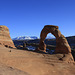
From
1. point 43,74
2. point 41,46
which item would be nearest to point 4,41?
point 41,46

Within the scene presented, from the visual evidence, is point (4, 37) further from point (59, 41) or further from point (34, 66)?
point (34, 66)

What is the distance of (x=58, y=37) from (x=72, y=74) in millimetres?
9629

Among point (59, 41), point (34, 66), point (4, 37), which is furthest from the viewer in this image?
point (4, 37)

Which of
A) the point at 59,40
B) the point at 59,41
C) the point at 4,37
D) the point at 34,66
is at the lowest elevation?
the point at 34,66

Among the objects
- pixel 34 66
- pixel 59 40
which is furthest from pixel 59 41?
pixel 34 66

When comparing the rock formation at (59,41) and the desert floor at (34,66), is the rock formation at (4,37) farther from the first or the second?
the desert floor at (34,66)

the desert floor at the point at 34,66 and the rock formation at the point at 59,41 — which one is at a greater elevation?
the rock formation at the point at 59,41

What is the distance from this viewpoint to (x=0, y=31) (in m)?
24.8

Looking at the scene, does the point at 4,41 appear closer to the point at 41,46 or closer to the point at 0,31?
the point at 0,31

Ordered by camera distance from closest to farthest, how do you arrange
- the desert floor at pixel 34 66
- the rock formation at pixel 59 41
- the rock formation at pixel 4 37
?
1. the desert floor at pixel 34 66
2. the rock formation at pixel 59 41
3. the rock formation at pixel 4 37

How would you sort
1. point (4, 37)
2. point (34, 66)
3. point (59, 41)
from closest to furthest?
1. point (34, 66)
2. point (59, 41)
3. point (4, 37)

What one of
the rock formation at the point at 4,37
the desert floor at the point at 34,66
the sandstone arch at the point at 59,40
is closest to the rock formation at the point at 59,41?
the sandstone arch at the point at 59,40

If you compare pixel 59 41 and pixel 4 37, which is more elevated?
pixel 4 37

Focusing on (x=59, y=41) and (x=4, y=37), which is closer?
(x=59, y=41)
